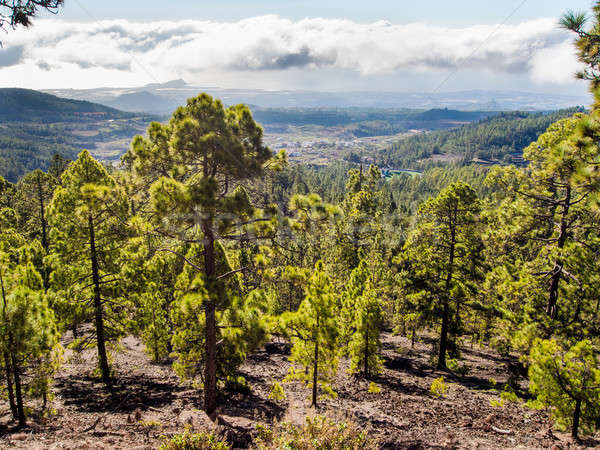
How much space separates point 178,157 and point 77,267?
8762 mm

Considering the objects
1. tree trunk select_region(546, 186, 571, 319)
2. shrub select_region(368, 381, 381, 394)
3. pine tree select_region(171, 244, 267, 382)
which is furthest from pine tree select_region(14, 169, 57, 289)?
tree trunk select_region(546, 186, 571, 319)

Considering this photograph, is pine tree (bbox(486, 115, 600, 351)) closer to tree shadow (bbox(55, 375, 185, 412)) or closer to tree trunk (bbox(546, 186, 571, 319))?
tree trunk (bbox(546, 186, 571, 319))

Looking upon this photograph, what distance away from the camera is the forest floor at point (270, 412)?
10141 millimetres

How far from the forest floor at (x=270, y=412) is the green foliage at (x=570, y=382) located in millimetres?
814

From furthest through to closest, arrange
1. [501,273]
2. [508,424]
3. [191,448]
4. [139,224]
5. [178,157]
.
A: [501,273] → [508,424] → [178,157] → [139,224] → [191,448]

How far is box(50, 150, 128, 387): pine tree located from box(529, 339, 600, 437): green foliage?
1510 cm

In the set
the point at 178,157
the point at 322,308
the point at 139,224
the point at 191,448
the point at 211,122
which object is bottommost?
the point at 191,448

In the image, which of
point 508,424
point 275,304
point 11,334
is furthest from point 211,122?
point 275,304

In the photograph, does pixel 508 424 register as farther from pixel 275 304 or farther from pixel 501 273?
pixel 275 304

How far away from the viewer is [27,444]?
30.1 ft

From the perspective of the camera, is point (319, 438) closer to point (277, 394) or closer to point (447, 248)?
point (277, 394)

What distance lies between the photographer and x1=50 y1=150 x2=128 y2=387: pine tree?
536 inches

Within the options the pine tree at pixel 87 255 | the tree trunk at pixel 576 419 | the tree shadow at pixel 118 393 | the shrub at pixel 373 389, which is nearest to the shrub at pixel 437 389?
the shrub at pixel 373 389

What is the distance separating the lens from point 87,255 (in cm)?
1445
